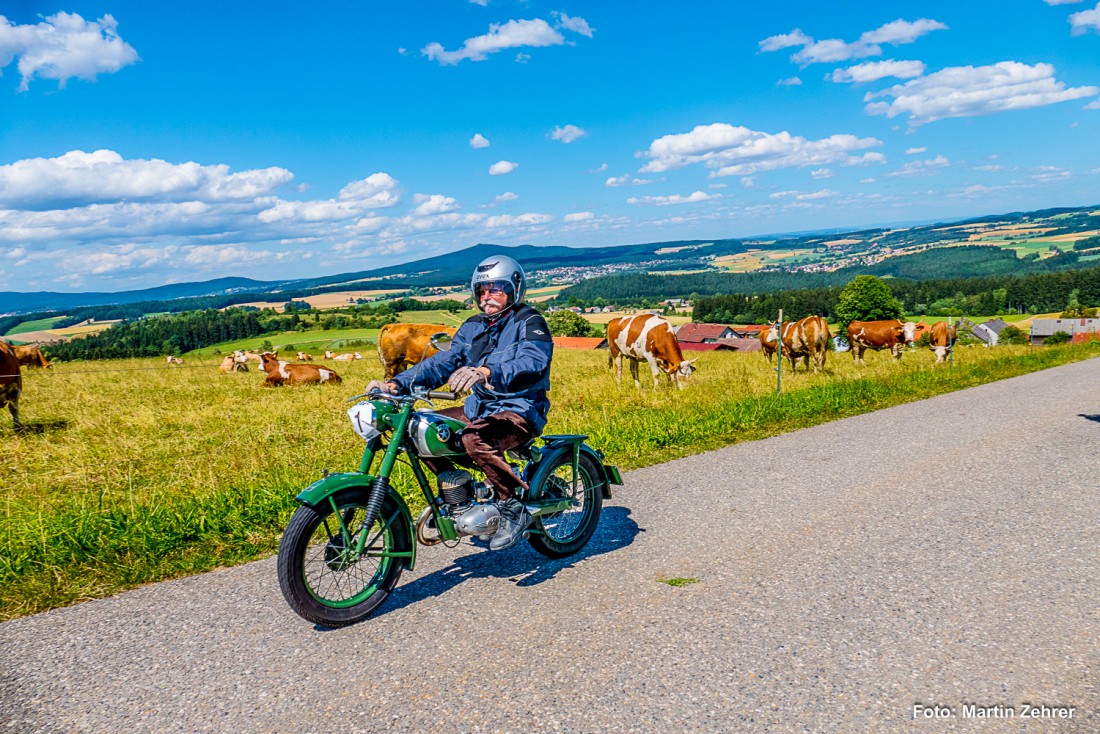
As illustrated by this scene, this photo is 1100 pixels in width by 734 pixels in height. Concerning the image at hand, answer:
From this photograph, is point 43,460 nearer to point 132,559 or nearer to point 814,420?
point 132,559

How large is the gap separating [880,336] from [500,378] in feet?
88.5

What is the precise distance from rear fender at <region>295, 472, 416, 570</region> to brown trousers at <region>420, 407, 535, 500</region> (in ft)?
1.17

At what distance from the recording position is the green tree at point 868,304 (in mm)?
79562

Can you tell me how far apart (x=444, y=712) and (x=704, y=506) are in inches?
143

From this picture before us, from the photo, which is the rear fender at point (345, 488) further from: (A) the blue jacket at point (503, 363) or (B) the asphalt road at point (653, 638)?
(A) the blue jacket at point (503, 363)

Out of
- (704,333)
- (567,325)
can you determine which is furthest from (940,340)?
(704,333)

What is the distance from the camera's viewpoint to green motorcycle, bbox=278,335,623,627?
12.2 feet

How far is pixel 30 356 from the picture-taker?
22.2 metres

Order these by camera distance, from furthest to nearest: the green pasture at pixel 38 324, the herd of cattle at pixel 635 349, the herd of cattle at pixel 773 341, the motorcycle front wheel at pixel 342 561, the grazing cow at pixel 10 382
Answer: the green pasture at pixel 38 324
the herd of cattle at pixel 773 341
the herd of cattle at pixel 635 349
the grazing cow at pixel 10 382
the motorcycle front wheel at pixel 342 561

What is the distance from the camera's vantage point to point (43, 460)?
839 centimetres

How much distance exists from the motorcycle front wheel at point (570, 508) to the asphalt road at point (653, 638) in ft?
0.57

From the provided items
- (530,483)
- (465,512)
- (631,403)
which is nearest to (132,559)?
(465,512)

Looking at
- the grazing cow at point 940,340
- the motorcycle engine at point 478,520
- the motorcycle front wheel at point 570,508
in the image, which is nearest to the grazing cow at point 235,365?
the motorcycle front wheel at point 570,508

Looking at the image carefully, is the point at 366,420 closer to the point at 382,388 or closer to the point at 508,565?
the point at 382,388
